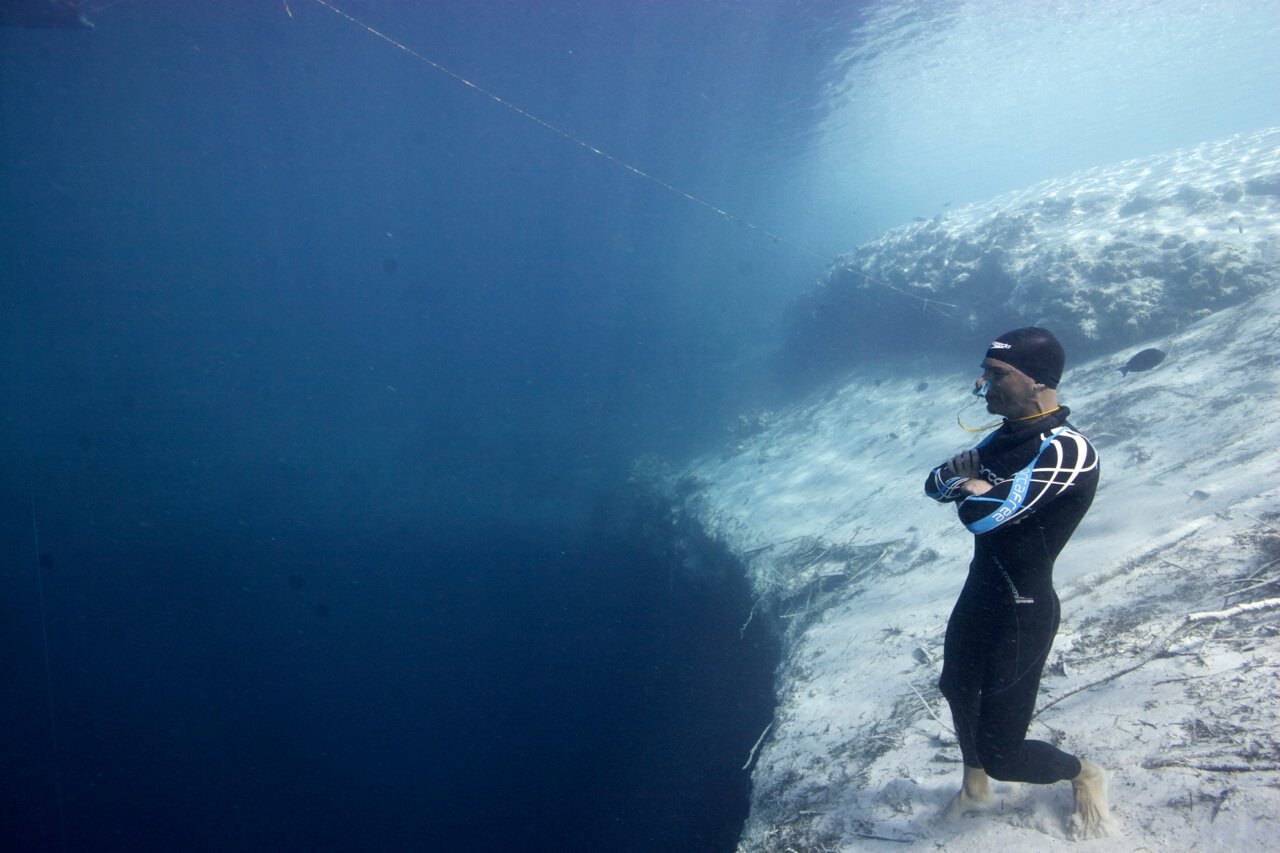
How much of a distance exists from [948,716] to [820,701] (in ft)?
4.58

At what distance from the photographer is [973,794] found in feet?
8.36

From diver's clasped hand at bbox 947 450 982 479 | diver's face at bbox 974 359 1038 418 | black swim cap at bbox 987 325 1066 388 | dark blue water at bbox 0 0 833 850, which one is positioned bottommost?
dark blue water at bbox 0 0 833 850

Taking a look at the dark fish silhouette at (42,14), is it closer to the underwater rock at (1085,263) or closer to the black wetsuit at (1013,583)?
the black wetsuit at (1013,583)

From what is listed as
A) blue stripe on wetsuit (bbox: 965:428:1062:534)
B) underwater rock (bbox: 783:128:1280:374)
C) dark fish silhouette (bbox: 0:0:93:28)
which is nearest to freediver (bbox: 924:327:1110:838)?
blue stripe on wetsuit (bbox: 965:428:1062:534)

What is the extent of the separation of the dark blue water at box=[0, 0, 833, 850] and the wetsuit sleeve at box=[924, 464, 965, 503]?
266 inches

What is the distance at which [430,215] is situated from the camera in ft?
186

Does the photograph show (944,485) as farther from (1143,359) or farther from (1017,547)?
(1143,359)

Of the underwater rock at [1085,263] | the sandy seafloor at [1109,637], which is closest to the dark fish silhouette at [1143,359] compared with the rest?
the sandy seafloor at [1109,637]

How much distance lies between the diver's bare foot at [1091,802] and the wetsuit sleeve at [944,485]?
1366 millimetres

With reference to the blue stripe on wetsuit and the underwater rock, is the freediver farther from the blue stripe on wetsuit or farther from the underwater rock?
the underwater rock

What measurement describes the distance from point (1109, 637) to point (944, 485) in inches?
106

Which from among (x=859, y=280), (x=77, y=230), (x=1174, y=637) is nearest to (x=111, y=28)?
(x=859, y=280)

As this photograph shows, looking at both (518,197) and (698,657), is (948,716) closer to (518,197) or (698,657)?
(698,657)

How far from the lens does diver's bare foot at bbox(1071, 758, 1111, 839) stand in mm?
2199
